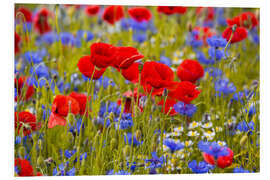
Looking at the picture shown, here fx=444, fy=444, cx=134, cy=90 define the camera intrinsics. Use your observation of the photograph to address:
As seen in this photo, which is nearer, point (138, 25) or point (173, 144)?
point (173, 144)

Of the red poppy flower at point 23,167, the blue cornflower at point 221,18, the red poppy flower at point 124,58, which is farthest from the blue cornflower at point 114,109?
the blue cornflower at point 221,18

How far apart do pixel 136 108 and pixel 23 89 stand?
38cm

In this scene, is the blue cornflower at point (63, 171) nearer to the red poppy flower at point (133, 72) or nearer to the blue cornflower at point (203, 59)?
the red poppy flower at point (133, 72)

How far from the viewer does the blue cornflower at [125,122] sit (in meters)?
1.43

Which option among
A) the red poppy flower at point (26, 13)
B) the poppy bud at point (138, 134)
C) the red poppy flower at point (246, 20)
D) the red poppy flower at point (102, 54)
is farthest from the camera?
the red poppy flower at point (246, 20)

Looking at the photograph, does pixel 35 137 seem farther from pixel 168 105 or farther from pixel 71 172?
pixel 168 105

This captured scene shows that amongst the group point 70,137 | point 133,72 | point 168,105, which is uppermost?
point 133,72

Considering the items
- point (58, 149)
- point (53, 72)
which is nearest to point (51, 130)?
point (58, 149)

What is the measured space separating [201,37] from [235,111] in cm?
42

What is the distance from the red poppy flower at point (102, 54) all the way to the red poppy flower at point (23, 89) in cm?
28

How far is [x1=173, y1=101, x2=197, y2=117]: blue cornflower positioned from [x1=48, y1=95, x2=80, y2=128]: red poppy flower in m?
0.33

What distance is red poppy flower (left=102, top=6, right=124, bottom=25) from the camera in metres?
1.70

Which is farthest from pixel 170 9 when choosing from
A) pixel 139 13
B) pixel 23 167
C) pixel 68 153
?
pixel 23 167

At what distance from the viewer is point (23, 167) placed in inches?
53.6
